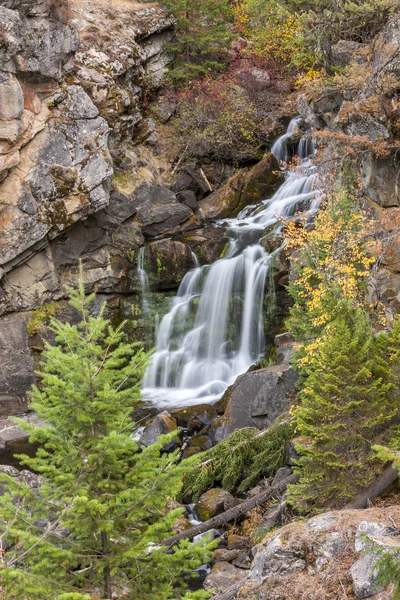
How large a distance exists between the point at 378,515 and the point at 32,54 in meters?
→ 17.1

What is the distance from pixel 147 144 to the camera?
2425 cm

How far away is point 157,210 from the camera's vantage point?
21.7 metres

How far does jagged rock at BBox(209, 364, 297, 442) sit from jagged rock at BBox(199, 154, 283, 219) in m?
9.75

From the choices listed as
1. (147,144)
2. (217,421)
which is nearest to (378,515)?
(217,421)

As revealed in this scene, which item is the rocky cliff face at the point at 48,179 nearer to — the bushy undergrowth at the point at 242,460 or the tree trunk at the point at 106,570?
the bushy undergrowth at the point at 242,460

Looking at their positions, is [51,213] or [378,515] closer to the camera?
[378,515]

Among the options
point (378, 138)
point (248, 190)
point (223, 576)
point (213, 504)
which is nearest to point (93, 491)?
point (223, 576)

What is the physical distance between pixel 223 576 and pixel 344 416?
11.7 feet

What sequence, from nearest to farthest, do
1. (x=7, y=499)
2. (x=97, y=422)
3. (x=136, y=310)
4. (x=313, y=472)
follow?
1. (x=7, y=499)
2. (x=97, y=422)
3. (x=313, y=472)
4. (x=136, y=310)

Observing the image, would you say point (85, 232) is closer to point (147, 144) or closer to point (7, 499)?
point (147, 144)

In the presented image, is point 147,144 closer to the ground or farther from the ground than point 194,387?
farther from the ground

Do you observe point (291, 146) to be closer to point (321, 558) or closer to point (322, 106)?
point (322, 106)

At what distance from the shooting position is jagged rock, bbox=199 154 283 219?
73.3 ft

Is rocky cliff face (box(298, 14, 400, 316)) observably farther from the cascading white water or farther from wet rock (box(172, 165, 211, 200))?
wet rock (box(172, 165, 211, 200))
